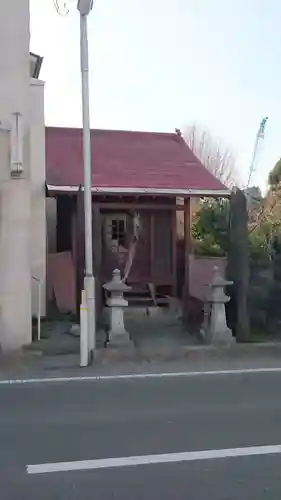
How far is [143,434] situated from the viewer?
245 inches

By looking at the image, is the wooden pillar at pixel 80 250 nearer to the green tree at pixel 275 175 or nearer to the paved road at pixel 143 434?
the paved road at pixel 143 434

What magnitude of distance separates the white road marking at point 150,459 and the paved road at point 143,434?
74 millimetres

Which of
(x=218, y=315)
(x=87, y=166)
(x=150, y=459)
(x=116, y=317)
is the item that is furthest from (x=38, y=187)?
(x=150, y=459)

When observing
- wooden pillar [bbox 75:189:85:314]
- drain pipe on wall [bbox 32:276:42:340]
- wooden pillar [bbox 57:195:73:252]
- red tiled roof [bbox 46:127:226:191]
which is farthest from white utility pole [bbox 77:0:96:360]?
wooden pillar [bbox 57:195:73:252]

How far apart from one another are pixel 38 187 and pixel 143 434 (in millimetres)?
9214

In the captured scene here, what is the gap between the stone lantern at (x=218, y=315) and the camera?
11203 mm

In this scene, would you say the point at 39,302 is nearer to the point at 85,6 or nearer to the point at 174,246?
the point at 174,246

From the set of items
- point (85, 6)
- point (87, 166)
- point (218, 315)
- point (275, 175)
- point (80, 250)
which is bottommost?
point (218, 315)

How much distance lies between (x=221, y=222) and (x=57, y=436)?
1109 cm

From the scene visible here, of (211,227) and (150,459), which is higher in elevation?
(211,227)

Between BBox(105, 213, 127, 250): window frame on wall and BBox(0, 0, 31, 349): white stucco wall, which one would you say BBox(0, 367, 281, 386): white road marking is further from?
BBox(105, 213, 127, 250): window frame on wall

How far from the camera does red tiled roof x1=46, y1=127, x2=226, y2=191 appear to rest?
51.2 feet

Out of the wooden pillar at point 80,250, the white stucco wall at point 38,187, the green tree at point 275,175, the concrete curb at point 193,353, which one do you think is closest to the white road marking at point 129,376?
the concrete curb at point 193,353

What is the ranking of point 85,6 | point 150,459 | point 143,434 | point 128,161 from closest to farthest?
1. point 150,459
2. point 143,434
3. point 85,6
4. point 128,161
